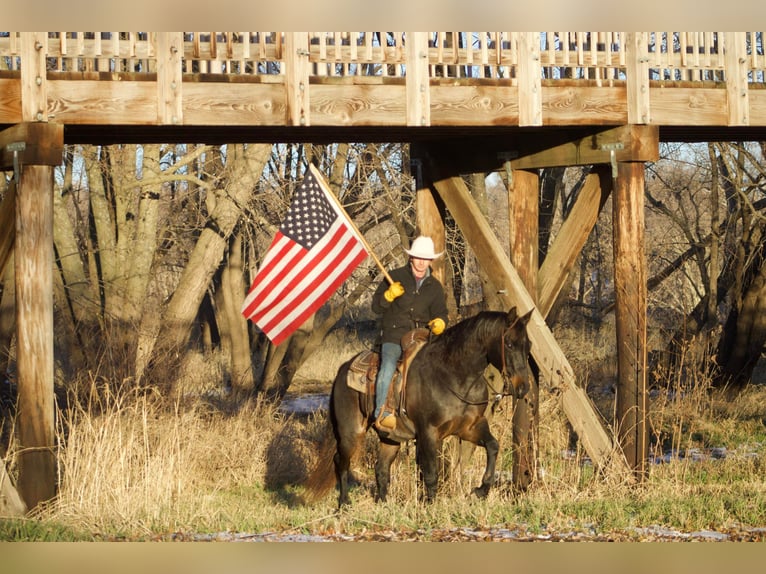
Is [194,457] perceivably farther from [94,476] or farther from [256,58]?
[256,58]

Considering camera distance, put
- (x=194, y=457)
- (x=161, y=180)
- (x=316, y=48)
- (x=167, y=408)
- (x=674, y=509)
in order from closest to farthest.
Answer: (x=674, y=509) < (x=316, y=48) < (x=194, y=457) < (x=167, y=408) < (x=161, y=180)

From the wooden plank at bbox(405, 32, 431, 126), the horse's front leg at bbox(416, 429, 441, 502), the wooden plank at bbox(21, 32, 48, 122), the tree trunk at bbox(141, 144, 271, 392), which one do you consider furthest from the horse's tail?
the tree trunk at bbox(141, 144, 271, 392)

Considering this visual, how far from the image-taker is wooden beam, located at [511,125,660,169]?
39.3 ft

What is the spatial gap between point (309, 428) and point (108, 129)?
6363 millimetres

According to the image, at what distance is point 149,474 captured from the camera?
38.8 ft

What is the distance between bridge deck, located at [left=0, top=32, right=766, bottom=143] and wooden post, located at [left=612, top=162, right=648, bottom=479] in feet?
2.34

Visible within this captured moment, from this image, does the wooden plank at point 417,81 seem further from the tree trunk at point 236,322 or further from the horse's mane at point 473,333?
the tree trunk at point 236,322

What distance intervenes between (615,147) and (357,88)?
8.56 feet

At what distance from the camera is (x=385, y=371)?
11.3m

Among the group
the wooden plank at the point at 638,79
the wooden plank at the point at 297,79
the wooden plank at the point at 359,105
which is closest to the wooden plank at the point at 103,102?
the wooden plank at the point at 297,79

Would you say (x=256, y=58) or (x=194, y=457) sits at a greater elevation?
(x=256, y=58)

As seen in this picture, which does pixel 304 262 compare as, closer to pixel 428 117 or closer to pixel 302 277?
pixel 302 277
